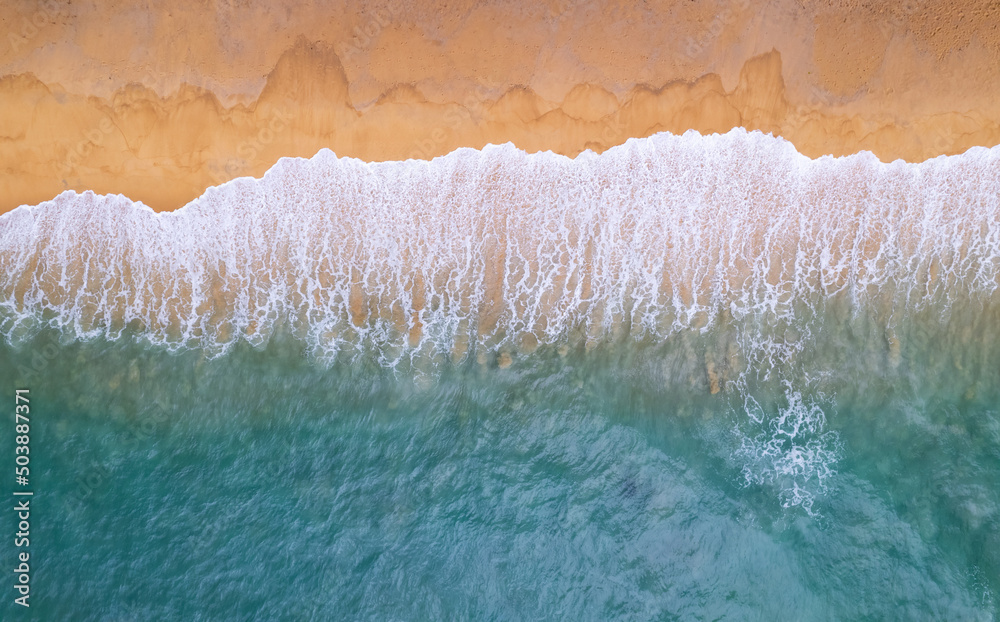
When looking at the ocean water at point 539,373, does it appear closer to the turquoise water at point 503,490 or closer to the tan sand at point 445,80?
the turquoise water at point 503,490

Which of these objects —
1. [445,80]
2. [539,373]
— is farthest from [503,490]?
[445,80]

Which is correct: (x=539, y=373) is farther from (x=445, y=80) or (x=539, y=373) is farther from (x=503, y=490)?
(x=445, y=80)

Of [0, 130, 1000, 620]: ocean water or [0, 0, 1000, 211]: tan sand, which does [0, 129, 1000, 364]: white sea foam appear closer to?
[0, 130, 1000, 620]: ocean water

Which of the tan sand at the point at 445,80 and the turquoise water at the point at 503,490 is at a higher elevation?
the tan sand at the point at 445,80

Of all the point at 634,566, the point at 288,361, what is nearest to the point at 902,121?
the point at 634,566

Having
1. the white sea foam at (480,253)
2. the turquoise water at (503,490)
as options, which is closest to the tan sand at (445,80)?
the white sea foam at (480,253)

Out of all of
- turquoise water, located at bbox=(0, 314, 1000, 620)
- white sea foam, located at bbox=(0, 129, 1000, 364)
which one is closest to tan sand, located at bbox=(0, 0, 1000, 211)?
white sea foam, located at bbox=(0, 129, 1000, 364)

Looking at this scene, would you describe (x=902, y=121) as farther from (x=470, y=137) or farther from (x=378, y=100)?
(x=378, y=100)

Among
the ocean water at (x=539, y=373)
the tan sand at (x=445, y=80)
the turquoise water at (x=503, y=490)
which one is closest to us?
the turquoise water at (x=503, y=490)
